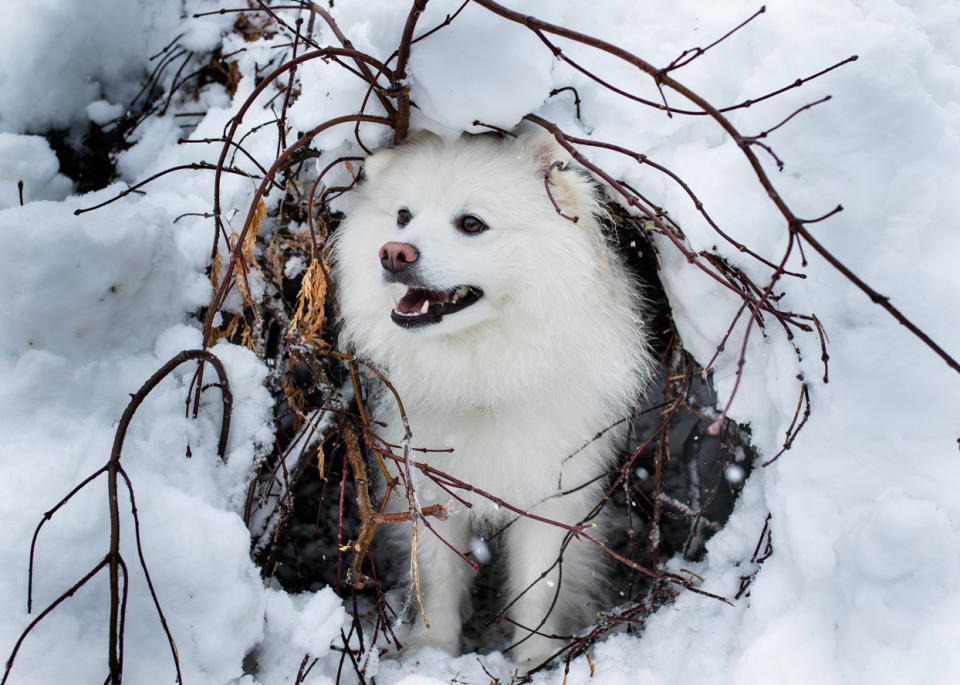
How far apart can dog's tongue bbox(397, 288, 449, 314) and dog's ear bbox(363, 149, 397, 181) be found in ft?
1.91

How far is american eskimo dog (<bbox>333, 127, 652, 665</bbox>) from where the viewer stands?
98.7 inches

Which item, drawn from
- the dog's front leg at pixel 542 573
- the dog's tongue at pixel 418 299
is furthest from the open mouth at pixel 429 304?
the dog's front leg at pixel 542 573

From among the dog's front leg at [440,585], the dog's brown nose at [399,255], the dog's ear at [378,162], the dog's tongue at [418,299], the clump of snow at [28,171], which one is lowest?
the dog's front leg at [440,585]

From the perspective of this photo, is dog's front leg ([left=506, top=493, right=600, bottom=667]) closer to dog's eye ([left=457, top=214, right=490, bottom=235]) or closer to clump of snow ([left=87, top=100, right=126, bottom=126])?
dog's eye ([left=457, top=214, right=490, bottom=235])

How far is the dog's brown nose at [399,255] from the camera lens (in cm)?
228

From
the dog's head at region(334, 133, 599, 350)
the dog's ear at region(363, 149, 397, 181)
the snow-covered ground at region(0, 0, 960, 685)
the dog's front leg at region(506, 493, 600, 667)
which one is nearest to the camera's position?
the snow-covered ground at region(0, 0, 960, 685)

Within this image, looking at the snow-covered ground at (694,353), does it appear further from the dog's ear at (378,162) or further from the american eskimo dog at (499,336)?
the american eskimo dog at (499,336)

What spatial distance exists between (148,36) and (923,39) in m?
3.66

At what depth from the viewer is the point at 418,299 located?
255 centimetres

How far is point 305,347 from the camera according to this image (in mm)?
2766

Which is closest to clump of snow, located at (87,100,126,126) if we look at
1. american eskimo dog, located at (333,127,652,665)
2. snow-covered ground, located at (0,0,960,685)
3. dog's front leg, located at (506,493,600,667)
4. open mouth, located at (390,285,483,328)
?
snow-covered ground, located at (0,0,960,685)

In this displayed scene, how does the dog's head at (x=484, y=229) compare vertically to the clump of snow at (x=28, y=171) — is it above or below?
above

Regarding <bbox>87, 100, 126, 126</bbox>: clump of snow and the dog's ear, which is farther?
<bbox>87, 100, 126, 126</bbox>: clump of snow

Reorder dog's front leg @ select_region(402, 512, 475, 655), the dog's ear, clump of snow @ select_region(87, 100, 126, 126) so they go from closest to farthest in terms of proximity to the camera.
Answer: the dog's ear
dog's front leg @ select_region(402, 512, 475, 655)
clump of snow @ select_region(87, 100, 126, 126)
